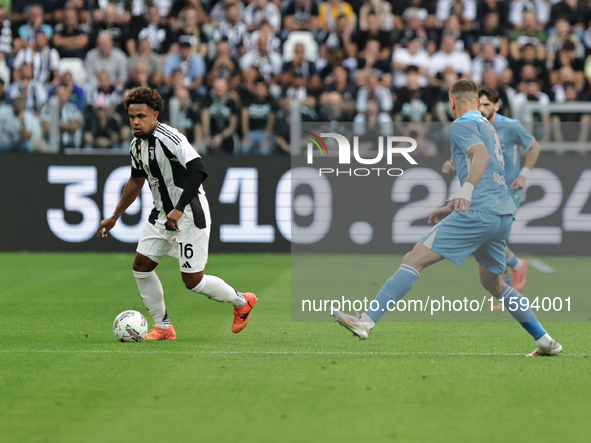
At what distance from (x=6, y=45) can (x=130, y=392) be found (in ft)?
46.6

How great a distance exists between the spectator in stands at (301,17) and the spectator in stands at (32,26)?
4936 millimetres

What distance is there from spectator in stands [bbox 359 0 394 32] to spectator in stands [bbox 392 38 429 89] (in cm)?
98

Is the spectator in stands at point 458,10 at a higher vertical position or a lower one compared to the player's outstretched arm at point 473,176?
higher

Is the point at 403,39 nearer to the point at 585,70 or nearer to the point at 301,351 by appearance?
the point at 585,70

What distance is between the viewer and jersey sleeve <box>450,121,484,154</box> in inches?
250

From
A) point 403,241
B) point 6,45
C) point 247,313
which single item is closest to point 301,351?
point 247,313

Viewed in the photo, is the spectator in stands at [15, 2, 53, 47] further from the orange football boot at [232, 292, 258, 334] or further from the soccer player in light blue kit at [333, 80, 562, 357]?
the soccer player in light blue kit at [333, 80, 562, 357]

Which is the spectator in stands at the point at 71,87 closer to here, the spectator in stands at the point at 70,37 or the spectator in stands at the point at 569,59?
the spectator in stands at the point at 70,37

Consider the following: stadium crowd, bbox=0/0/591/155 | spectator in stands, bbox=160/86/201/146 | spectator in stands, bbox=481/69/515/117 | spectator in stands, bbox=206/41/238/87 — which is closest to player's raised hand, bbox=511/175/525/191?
stadium crowd, bbox=0/0/591/155

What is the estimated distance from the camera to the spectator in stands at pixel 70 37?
17.5 m

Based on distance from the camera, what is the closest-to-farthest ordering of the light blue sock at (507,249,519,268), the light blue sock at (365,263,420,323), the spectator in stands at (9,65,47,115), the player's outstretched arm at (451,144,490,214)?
the player's outstretched arm at (451,144,490,214), the light blue sock at (365,263,420,323), the light blue sock at (507,249,519,268), the spectator in stands at (9,65,47,115)

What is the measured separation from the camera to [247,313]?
7.39m

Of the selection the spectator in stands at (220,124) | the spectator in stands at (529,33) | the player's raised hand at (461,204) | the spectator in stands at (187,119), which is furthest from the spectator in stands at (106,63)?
the player's raised hand at (461,204)

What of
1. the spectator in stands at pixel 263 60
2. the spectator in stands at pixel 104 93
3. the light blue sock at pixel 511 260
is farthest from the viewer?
the spectator in stands at pixel 263 60
